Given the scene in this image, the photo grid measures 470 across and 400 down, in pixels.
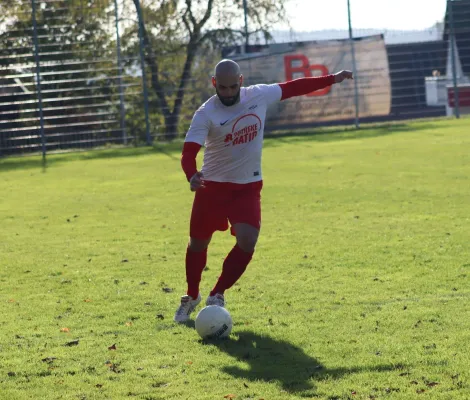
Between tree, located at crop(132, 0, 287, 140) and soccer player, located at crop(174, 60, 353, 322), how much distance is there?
78.6 feet

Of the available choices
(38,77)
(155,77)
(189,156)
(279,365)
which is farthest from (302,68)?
(279,365)

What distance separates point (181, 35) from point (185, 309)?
25265 millimetres

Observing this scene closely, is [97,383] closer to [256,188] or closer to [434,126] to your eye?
[256,188]

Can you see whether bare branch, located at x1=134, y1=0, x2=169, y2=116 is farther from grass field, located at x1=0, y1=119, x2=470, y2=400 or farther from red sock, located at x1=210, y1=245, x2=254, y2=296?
red sock, located at x1=210, y1=245, x2=254, y2=296

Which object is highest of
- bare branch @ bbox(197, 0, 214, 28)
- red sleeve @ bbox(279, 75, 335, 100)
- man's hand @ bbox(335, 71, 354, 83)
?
bare branch @ bbox(197, 0, 214, 28)

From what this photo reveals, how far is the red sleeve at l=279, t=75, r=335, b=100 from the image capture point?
865 centimetres

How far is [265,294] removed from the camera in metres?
9.10

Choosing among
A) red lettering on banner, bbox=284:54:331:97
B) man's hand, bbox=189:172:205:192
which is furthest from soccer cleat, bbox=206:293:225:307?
red lettering on banner, bbox=284:54:331:97

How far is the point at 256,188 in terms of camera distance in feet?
27.2

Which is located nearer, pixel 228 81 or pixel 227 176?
pixel 228 81

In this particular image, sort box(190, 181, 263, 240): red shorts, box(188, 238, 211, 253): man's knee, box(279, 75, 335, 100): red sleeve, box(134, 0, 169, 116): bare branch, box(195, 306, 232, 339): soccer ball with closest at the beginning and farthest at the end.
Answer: box(195, 306, 232, 339): soccer ball, box(190, 181, 263, 240): red shorts, box(188, 238, 211, 253): man's knee, box(279, 75, 335, 100): red sleeve, box(134, 0, 169, 116): bare branch

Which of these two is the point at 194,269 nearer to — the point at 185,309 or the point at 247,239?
the point at 185,309

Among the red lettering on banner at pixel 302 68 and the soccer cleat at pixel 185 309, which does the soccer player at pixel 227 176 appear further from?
the red lettering on banner at pixel 302 68

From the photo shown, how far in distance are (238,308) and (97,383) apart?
2.35 meters
